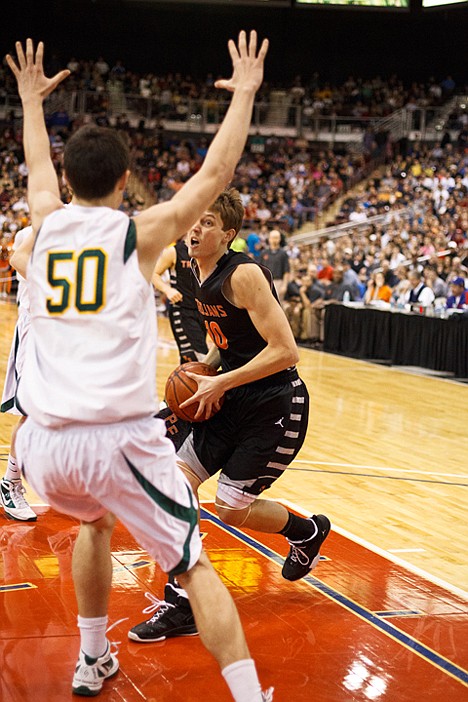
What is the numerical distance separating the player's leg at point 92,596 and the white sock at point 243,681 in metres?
0.66

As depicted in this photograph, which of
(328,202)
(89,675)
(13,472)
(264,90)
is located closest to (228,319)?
(89,675)

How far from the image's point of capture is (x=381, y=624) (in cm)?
400

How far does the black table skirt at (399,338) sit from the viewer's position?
12805mm

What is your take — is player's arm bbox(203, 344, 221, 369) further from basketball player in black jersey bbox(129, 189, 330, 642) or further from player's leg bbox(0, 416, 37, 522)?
player's leg bbox(0, 416, 37, 522)

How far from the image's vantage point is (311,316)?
16.1m

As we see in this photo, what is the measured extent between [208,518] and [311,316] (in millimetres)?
10758

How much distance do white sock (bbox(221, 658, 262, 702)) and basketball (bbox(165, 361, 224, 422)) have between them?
146 centimetres

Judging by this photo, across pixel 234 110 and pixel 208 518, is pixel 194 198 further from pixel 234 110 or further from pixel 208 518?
pixel 208 518

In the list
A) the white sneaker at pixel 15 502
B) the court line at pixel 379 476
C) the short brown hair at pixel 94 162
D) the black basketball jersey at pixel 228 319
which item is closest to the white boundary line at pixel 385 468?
the court line at pixel 379 476

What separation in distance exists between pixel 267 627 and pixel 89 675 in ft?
3.14

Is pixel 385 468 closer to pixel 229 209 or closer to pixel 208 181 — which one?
pixel 229 209

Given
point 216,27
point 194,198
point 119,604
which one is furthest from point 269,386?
point 216,27

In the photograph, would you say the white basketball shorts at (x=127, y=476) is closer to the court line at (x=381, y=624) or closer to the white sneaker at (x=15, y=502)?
the court line at (x=381, y=624)

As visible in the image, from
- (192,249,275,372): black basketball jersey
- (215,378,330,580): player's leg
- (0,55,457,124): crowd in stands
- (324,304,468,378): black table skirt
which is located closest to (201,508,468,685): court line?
(215,378,330,580): player's leg
